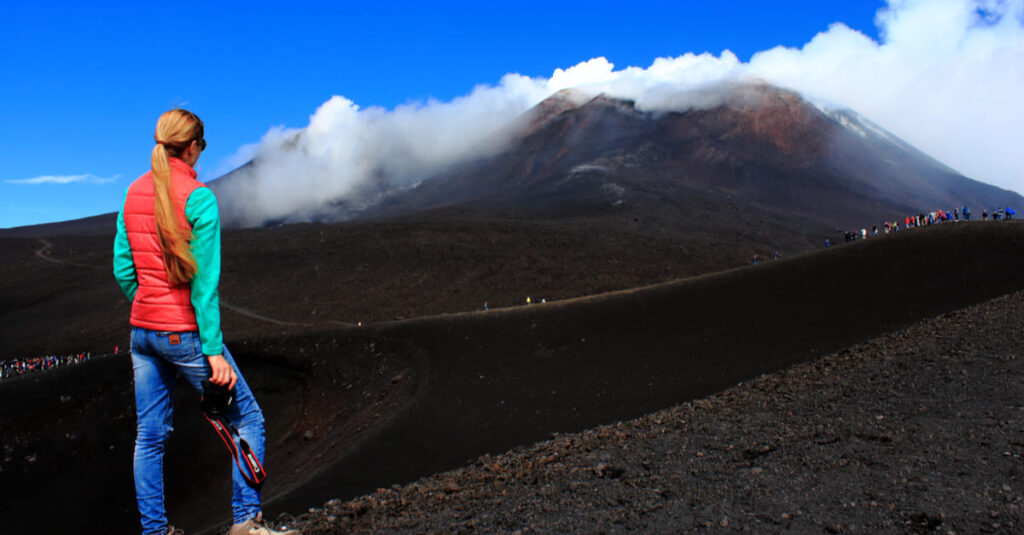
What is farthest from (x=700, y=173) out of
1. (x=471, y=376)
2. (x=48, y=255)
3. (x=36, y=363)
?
(x=471, y=376)

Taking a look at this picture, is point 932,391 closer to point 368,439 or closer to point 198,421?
point 368,439

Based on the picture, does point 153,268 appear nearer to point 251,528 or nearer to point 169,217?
point 169,217

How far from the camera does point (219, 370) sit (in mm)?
3203

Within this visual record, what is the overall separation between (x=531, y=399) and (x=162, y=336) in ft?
27.5

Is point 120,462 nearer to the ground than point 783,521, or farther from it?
nearer to the ground

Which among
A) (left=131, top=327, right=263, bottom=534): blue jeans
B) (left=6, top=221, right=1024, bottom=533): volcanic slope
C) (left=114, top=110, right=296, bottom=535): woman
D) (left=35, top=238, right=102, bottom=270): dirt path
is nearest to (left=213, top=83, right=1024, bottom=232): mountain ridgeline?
(left=35, top=238, right=102, bottom=270): dirt path

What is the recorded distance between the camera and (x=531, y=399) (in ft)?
36.3

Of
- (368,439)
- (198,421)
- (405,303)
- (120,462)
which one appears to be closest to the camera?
A: (368,439)

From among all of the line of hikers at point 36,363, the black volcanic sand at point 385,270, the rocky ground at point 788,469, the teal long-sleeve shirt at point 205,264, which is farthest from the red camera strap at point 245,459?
the line of hikers at point 36,363

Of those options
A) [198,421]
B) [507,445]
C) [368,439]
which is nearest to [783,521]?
[507,445]

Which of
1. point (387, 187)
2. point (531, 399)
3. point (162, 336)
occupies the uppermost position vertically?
point (387, 187)

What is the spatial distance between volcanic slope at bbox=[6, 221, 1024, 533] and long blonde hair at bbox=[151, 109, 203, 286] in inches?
218

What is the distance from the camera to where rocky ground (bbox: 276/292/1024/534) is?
10.7 ft

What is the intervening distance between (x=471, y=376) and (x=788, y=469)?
29.8 feet
